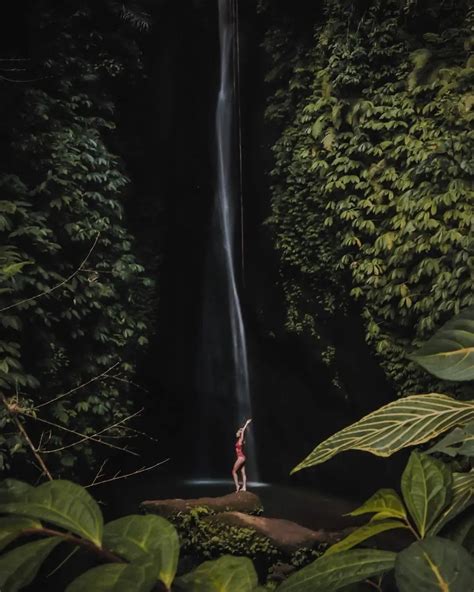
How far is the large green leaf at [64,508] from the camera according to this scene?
0.49 metres

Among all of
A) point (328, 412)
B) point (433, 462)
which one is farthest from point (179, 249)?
point (433, 462)

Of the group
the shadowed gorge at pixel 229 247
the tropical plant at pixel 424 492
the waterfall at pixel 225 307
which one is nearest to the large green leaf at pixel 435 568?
the tropical plant at pixel 424 492

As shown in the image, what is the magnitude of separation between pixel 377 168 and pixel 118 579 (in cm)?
362

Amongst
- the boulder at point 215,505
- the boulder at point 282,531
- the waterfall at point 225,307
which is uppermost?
the waterfall at point 225,307

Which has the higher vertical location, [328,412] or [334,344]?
[334,344]

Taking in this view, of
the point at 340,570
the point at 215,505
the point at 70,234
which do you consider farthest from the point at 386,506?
the point at 70,234

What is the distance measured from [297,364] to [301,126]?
167cm

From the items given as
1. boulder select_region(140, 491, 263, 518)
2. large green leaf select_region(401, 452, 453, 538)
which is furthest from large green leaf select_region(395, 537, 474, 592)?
boulder select_region(140, 491, 263, 518)

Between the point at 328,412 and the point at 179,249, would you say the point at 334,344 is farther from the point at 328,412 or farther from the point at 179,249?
the point at 179,249

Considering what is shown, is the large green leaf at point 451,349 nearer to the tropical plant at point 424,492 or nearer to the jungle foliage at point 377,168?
the tropical plant at point 424,492

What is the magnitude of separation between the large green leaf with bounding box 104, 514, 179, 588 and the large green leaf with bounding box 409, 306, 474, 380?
18.9 inches

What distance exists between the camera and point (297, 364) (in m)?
4.41

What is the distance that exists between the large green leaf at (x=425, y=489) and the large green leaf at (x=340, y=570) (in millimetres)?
86

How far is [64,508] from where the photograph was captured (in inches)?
20.0
